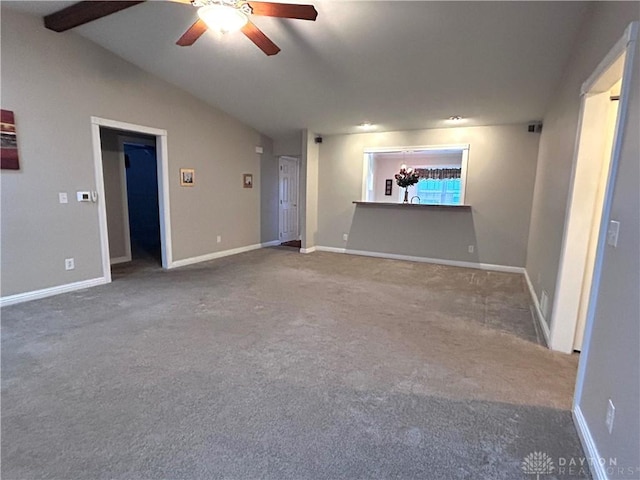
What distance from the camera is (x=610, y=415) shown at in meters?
1.40

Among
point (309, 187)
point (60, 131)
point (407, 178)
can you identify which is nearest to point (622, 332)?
point (407, 178)

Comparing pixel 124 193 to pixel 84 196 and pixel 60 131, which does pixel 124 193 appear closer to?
pixel 84 196

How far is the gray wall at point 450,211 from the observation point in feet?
17.1

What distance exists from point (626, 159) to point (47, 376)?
3585mm

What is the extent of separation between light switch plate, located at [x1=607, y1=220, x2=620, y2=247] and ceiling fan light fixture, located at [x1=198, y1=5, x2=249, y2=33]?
2803 millimetres

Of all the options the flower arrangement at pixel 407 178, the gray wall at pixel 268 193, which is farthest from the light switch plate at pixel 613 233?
the gray wall at pixel 268 193

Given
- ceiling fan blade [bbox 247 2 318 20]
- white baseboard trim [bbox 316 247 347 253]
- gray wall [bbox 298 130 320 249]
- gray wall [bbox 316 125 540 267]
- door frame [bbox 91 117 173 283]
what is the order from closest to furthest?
ceiling fan blade [bbox 247 2 318 20] < door frame [bbox 91 117 173 283] < gray wall [bbox 316 125 540 267] < gray wall [bbox 298 130 320 249] < white baseboard trim [bbox 316 247 347 253]

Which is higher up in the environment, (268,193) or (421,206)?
(268,193)

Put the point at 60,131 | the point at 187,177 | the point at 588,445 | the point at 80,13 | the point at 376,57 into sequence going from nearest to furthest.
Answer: the point at 588,445, the point at 80,13, the point at 376,57, the point at 60,131, the point at 187,177

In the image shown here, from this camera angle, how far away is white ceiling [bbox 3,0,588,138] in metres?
2.91

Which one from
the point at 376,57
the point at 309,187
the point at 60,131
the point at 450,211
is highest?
the point at 376,57

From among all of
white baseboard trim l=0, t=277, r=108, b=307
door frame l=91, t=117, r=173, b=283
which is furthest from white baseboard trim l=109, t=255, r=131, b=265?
white baseboard trim l=0, t=277, r=108, b=307

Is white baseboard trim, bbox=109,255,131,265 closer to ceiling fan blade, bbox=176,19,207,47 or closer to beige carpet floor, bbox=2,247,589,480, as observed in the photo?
beige carpet floor, bbox=2,247,589,480

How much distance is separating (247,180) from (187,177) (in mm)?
1414
